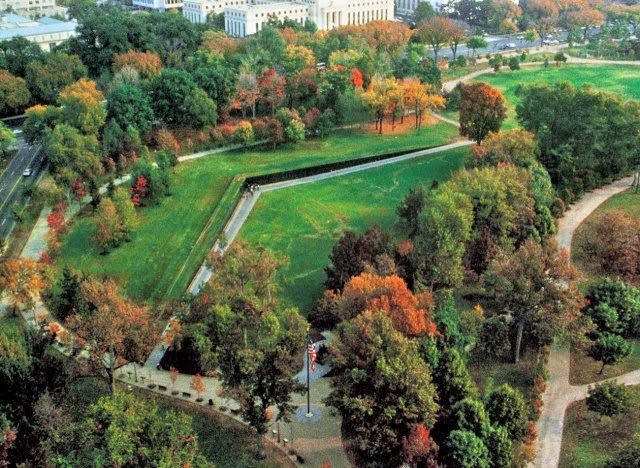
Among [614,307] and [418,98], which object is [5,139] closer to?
[418,98]

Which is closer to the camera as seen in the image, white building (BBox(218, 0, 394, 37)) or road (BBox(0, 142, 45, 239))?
road (BBox(0, 142, 45, 239))

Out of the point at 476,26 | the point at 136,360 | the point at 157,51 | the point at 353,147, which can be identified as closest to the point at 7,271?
the point at 136,360

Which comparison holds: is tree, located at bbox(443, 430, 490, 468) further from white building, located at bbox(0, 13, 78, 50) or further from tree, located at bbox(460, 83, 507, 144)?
white building, located at bbox(0, 13, 78, 50)

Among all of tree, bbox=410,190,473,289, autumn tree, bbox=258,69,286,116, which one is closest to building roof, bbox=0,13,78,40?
autumn tree, bbox=258,69,286,116

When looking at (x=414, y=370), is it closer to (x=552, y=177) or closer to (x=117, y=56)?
(x=552, y=177)

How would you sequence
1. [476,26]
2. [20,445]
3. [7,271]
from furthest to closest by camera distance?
[476,26]
[7,271]
[20,445]

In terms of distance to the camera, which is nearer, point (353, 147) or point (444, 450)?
point (444, 450)
